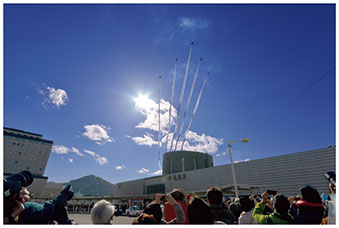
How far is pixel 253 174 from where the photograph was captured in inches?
1468

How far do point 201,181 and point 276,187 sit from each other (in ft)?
58.2

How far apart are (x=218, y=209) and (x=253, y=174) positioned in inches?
1539

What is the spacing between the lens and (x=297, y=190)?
101 ft

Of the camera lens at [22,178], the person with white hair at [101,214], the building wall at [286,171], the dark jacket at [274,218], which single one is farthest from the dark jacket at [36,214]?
the building wall at [286,171]

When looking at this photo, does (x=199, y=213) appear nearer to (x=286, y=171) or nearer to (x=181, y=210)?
(x=181, y=210)

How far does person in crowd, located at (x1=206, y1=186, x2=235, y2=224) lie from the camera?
3.37m

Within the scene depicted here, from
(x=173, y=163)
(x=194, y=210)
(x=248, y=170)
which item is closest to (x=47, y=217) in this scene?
(x=194, y=210)

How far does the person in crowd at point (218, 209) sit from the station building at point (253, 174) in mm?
19797

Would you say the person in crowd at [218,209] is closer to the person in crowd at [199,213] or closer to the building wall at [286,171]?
the person in crowd at [199,213]

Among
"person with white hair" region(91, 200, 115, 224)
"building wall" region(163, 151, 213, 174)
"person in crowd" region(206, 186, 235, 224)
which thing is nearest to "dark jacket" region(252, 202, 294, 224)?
"person in crowd" region(206, 186, 235, 224)

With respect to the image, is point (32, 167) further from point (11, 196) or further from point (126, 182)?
point (11, 196)

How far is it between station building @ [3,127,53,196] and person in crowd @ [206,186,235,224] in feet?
420

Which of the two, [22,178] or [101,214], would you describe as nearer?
[101,214]

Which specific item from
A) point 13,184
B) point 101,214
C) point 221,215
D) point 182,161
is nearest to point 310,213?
point 221,215
